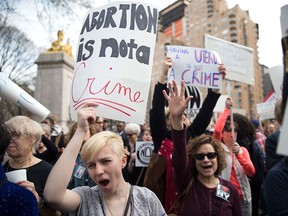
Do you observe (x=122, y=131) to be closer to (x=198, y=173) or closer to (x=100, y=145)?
(x=198, y=173)

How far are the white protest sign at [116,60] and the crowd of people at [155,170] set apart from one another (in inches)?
6.3

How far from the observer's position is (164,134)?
2.86 meters

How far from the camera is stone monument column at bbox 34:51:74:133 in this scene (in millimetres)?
13109

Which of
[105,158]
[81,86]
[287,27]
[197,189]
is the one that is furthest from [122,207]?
[287,27]

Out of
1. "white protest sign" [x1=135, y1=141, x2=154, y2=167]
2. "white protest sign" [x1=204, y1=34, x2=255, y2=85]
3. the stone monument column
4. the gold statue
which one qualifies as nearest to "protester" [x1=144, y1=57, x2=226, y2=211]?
"white protest sign" [x1=135, y1=141, x2=154, y2=167]

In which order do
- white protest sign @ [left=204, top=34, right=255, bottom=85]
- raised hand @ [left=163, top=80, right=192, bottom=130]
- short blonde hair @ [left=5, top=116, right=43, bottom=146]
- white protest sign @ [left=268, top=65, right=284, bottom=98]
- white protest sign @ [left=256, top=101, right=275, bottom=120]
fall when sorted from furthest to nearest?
1. white protest sign @ [left=256, top=101, right=275, bottom=120]
2. white protest sign @ [left=204, top=34, right=255, bottom=85]
3. white protest sign @ [left=268, top=65, right=284, bottom=98]
4. short blonde hair @ [left=5, top=116, right=43, bottom=146]
5. raised hand @ [left=163, top=80, right=192, bottom=130]

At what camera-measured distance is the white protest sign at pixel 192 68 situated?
3.64 m

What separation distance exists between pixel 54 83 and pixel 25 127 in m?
11.2

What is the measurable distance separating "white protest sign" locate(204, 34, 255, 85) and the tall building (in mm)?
75524

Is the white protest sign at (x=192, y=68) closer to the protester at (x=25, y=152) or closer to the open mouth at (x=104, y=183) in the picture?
the protester at (x=25, y=152)

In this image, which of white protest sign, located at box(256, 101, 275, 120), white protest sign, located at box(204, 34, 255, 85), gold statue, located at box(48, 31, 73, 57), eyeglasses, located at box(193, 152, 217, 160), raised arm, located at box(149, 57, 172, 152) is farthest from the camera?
gold statue, located at box(48, 31, 73, 57)

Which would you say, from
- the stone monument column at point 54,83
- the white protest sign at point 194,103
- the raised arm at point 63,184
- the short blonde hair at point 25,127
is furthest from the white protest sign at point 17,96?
the stone monument column at point 54,83

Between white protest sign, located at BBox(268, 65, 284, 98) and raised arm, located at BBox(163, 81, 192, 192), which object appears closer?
raised arm, located at BBox(163, 81, 192, 192)

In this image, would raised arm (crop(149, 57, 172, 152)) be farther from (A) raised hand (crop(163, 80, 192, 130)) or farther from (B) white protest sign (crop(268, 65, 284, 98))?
(B) white protest sign (crop(268, 65, 284, 98))
